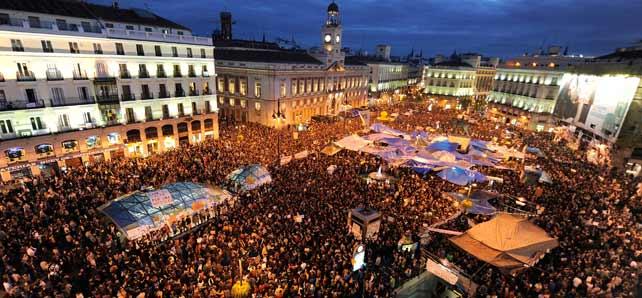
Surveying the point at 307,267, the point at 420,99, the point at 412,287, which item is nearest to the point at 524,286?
the point at 412,287

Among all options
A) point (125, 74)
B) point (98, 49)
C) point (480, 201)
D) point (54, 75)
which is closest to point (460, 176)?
point (480, 201)

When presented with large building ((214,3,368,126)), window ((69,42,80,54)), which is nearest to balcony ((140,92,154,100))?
window ((69,42,80,54))

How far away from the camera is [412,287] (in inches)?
537

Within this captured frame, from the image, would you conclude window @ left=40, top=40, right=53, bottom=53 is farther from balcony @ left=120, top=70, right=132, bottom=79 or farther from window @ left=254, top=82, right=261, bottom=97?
window @ left=254, top=82, right=261, bottom=97

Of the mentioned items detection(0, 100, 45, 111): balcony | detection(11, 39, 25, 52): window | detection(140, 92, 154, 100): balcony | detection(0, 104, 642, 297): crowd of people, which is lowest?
detection(0, 104, 642, 297): crowd of people

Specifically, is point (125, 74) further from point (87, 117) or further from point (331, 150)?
point (331, 150)

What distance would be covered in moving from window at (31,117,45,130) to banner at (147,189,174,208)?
47.6 feet

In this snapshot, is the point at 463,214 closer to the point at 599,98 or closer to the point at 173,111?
the point at 173,111

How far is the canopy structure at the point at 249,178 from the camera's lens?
19922 millimetres

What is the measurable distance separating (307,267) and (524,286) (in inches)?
365

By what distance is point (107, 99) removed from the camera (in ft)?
84.5

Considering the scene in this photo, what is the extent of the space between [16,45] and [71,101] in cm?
486

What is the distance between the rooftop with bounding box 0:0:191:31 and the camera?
75.8ft

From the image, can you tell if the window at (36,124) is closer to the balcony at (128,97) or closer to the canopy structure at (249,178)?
the balcony at (128,97)
